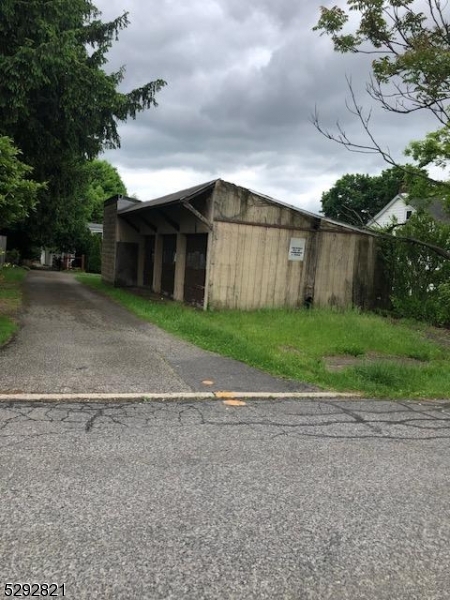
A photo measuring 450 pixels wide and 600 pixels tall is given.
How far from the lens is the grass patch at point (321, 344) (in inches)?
292

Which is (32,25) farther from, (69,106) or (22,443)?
(22,443)

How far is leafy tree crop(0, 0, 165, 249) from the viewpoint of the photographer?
1263 cm

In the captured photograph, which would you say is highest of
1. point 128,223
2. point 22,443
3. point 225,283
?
point 128,223

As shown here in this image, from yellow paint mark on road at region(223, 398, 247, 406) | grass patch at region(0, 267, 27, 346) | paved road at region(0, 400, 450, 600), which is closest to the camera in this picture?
paved road at region(0, 400, 450, 600)

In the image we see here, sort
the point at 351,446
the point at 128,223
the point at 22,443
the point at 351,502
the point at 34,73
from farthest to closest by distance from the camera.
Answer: the point at 128,223 → the point at 34,73 → the point at 351,446 → the point at 22,443 → the point at 351,502

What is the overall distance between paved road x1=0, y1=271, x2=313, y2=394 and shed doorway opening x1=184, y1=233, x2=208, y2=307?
3457 millimetres

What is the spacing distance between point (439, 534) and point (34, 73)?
506 inches

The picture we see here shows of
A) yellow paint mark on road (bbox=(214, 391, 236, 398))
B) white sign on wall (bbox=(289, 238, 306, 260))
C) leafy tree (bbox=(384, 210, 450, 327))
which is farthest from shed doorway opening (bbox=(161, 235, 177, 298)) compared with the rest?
yellow paint mark on road (bbox=(214, 391, 236, 398))

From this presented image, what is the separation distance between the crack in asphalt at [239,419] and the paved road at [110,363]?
584 mm

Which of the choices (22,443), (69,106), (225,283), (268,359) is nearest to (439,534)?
(22,443)

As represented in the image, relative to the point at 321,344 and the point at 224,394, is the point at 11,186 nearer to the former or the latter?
the point at 224,394

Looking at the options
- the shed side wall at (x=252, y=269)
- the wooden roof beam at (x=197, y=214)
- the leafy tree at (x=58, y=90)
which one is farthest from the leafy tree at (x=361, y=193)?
the wooden roof beam at (x=197, y=214)

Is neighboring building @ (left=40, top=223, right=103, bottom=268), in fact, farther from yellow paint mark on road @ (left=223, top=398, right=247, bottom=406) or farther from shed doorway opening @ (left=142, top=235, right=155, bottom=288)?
yellow paint mark on road @ (left=223, top=398, right=247, bottom=406)

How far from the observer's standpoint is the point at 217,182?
540 inches
